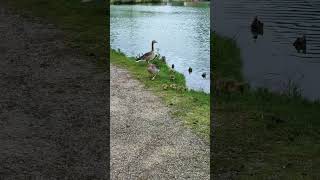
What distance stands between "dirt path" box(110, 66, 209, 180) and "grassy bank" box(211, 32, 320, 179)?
811 mm

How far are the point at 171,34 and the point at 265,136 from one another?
107 feet

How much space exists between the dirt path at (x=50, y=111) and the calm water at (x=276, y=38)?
1096cm

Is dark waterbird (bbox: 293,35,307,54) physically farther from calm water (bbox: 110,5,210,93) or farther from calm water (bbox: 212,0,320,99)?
calm water (bbox: 110,5,210,93)

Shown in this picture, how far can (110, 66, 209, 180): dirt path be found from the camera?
16669 millimetres

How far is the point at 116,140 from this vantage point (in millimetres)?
19375

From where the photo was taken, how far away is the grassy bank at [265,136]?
17.0 m

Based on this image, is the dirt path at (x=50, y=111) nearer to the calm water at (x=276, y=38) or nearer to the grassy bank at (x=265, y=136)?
the grassy bank at (x=265, y=136)

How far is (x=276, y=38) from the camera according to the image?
44.8m

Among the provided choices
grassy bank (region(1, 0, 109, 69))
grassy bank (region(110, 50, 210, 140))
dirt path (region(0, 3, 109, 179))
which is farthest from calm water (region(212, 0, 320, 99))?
dirt path (region(0, 3, 109, 179))

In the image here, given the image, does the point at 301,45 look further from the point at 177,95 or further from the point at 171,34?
the point at 177,95

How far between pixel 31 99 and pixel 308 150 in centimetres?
1237

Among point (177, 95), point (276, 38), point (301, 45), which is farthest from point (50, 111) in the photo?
point (276, 38)

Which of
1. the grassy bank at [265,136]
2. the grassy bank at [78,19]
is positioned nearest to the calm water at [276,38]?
the grassy bank at [265,136]

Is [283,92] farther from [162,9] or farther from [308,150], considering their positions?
[162,9]
